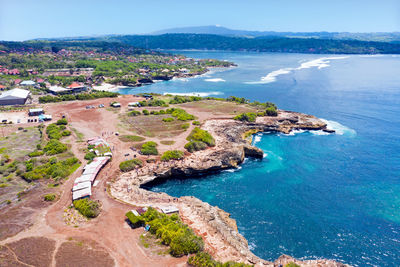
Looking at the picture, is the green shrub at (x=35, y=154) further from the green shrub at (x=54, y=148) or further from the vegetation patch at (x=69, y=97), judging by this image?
the vegetation patch at (x=69, y=97)

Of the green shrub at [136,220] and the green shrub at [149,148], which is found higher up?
the green shrub at [149,148]

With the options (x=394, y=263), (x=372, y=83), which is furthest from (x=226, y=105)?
(x=372, y=83)

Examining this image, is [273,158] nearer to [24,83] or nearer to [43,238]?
[43,238]

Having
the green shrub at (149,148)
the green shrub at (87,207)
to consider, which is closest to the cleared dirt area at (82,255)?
the green shrub at (87,207)

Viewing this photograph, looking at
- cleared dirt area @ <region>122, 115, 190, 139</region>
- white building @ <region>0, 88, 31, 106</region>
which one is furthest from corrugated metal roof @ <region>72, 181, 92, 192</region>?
white building @ <region>0, 88, 31, 106</region>

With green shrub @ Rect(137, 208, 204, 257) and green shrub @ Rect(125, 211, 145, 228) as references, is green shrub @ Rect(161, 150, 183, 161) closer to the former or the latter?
green shrub @ Rect(137, 208, 204, 257)
